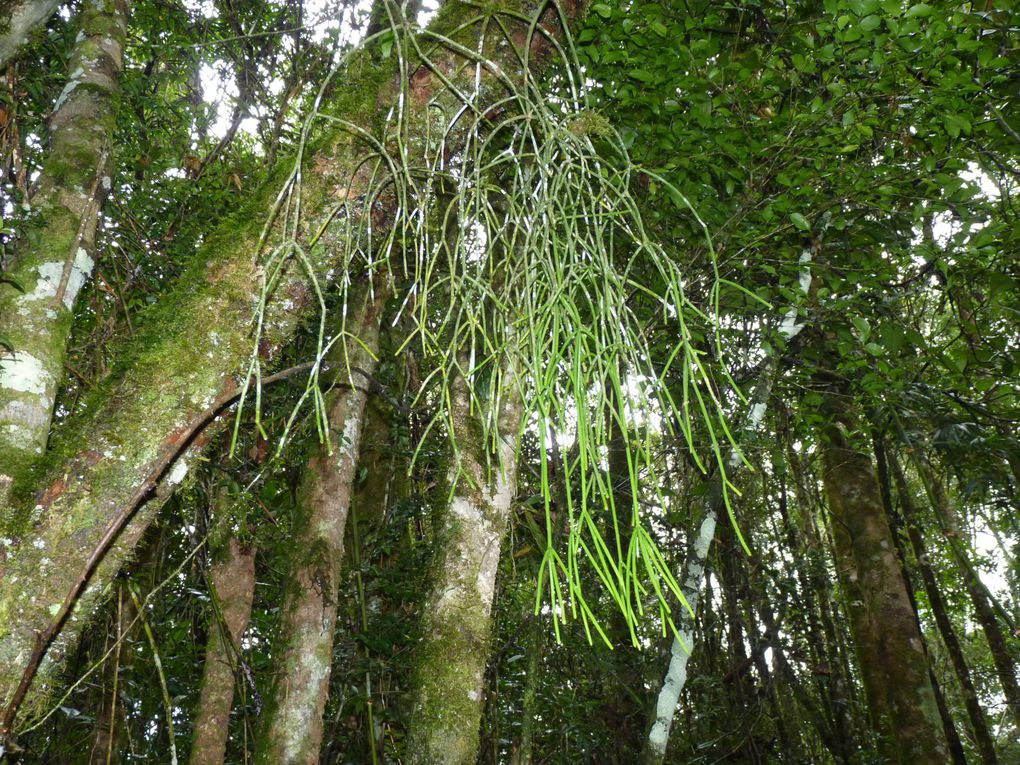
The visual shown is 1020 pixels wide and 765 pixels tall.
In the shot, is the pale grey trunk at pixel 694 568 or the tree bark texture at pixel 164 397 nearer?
the tree bark texture at pixel 164 397

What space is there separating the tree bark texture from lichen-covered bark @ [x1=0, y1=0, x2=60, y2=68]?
0.90 metres

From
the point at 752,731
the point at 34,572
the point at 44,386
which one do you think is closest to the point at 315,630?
the point at 44,386

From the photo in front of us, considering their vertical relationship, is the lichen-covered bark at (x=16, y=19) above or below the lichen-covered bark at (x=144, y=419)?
above

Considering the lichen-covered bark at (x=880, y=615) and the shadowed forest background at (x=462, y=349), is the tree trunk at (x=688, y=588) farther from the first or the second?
the lichen-covered bark at (x=880, y=615)

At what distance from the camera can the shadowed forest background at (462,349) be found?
1.01m

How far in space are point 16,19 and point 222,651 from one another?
7.32 feet

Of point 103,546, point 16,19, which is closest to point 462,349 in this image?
point 103,546

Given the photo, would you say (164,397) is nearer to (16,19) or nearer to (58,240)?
(58,240)

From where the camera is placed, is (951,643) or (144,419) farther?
(951,643)

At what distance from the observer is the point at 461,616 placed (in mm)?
1650

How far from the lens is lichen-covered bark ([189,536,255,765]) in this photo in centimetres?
265

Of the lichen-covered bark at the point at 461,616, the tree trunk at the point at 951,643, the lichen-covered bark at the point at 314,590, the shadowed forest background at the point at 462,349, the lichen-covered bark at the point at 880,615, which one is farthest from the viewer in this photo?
the tree trunk at the point at 951,643

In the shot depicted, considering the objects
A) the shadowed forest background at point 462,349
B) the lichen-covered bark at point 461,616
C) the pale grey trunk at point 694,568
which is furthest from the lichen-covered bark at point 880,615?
the lichen-covered bark at point 461,616

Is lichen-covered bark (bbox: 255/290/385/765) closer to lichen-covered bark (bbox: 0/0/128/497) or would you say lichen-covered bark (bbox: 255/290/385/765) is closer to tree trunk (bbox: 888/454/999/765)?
lichen-covered bark (bbox: 0/0/128/497)
